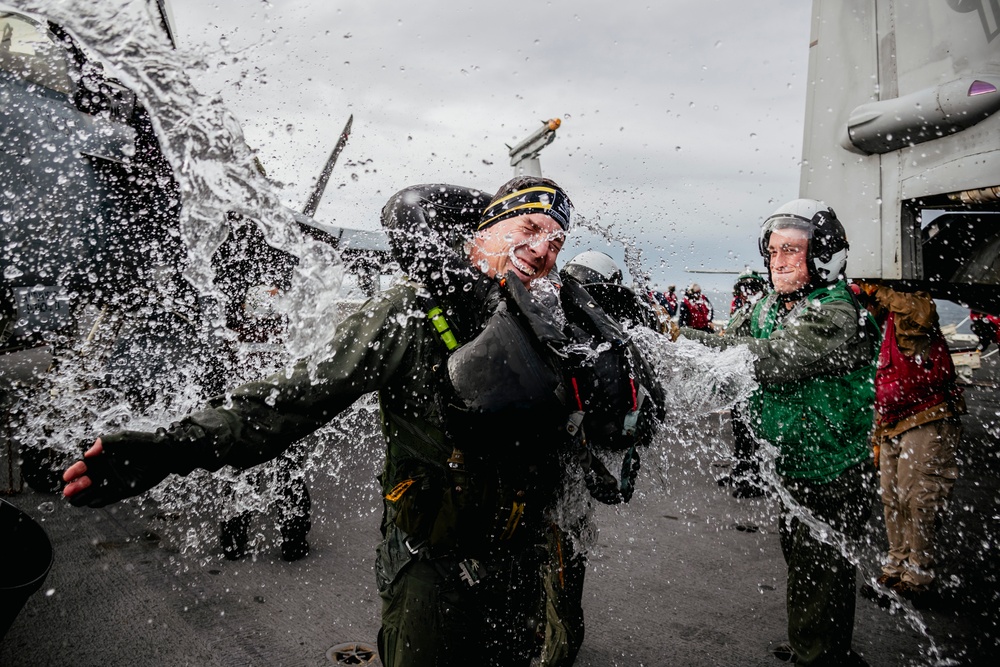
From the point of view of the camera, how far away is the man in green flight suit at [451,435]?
51.4 inches

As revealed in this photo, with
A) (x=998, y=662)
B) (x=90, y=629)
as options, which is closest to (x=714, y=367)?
(x=998, y=662)

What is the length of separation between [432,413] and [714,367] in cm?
158

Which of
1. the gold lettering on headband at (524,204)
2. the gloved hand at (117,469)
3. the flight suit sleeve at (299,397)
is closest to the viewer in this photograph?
the gloved hand at (117,469)

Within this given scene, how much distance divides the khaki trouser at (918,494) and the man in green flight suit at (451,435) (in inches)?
122

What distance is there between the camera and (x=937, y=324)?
378 centimetres

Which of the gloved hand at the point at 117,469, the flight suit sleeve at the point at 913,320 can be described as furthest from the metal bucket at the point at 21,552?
the flight suit sleeve at the point at 913,320

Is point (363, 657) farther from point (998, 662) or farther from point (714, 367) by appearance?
point (998, 662)

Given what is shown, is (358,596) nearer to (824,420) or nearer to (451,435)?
(451,435)

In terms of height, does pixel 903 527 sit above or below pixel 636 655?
above

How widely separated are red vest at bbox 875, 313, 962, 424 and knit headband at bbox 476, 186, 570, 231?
3107 millimetres

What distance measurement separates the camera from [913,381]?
370 centimetres

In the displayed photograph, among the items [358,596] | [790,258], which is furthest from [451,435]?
[358,596]

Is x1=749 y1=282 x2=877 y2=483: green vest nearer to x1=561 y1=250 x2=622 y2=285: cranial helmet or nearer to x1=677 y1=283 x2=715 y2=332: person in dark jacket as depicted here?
x1=561 y1=250 x2=622 y2=285: cranial helmet

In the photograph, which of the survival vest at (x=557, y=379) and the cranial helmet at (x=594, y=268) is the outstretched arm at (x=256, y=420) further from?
→ the cranial helmet at (x=594, y=268)
